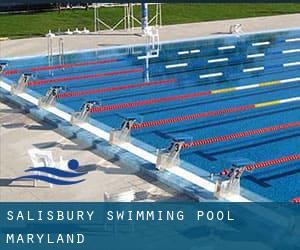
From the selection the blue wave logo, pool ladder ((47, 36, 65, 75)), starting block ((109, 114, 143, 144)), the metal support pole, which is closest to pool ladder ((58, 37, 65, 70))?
pool ladder ((47, 36, 65, 75))

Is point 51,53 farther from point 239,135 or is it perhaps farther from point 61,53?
point 239,135

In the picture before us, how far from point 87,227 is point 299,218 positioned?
2.57m

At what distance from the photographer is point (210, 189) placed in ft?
25.9

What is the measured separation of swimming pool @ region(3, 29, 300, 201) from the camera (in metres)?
9.51

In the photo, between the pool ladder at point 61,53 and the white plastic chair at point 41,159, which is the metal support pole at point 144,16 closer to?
the pool ladder at point 61,53

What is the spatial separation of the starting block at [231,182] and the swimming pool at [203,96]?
0.15 meters

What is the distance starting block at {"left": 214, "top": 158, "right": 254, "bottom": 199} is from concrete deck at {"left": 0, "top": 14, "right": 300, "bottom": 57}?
11.5 metres

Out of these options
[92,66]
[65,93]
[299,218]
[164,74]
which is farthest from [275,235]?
[92,66]

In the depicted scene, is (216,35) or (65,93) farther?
(216,35)

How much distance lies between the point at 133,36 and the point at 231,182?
13.8m

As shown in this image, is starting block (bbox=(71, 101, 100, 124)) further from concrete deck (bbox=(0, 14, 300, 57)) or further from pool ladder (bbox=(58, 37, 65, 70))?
concrete deck (bbox=(0, 14, 300, 57))

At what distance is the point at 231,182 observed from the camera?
7.52 metres

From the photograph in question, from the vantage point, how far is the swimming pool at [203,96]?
951 cm

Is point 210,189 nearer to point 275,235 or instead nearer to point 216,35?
point 275,235
